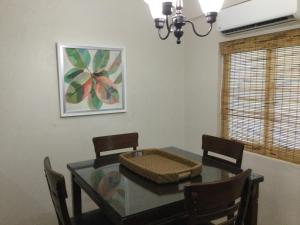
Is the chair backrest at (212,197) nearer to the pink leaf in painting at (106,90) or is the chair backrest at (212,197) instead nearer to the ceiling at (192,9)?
the pink leaf in painting at (106,90)

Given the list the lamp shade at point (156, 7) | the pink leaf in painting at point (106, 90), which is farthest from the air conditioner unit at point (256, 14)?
the pink leaf in painting at point (106, 90)

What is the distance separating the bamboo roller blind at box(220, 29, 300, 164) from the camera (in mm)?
2176

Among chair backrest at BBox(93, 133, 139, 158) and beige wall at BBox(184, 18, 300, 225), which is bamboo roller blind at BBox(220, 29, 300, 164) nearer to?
beige wall at BBox(184, 18, 300, 225)

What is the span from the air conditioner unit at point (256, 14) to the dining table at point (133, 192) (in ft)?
4.06

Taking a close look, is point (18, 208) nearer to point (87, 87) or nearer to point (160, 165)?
point (87, 87)

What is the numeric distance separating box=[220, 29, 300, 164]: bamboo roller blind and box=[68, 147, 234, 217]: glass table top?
0.84 metres

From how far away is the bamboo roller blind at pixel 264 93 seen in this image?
218cm

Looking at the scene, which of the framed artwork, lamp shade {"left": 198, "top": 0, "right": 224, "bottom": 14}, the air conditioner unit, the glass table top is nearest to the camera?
the glass table top

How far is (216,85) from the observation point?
2.87 metres

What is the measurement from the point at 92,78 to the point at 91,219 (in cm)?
139

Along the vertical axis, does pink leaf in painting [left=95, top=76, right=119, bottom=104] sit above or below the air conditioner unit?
below

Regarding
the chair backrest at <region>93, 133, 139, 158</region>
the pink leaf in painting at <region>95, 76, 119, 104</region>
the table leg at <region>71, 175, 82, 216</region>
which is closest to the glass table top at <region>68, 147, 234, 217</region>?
the table leg at <region>71, 175, 82, 216</region>

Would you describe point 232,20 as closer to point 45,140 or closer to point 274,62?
point 274,62

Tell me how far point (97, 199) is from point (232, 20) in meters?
1.93
